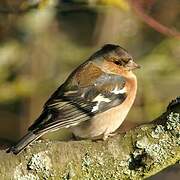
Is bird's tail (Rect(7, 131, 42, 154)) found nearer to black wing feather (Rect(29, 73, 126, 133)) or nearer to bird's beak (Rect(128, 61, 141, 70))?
black wing feather (Rect(29, 73, 126, 133))

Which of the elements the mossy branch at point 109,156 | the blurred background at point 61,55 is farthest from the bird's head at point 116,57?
the mossy branch at point 109,156

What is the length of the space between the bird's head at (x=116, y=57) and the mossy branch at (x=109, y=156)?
1.71 meters

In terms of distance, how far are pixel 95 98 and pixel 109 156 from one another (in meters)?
1.38

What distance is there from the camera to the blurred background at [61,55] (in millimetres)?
5629

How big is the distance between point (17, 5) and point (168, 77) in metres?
1.54

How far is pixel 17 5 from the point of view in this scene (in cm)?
535

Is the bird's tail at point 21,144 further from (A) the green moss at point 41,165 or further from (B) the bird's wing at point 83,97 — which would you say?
(B) the bird's wing at point 83,97

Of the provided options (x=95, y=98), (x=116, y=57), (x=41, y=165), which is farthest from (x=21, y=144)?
(x=116, y=57)

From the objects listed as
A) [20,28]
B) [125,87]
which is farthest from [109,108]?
[20,28]

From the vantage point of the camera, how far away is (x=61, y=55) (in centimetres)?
627

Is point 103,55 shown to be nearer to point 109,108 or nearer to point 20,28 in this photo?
point 109,108

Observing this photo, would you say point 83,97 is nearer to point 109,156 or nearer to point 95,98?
point 95,98

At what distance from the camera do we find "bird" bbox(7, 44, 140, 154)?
3.79m

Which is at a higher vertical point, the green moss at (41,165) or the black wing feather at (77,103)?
the green moss at (41,165)
